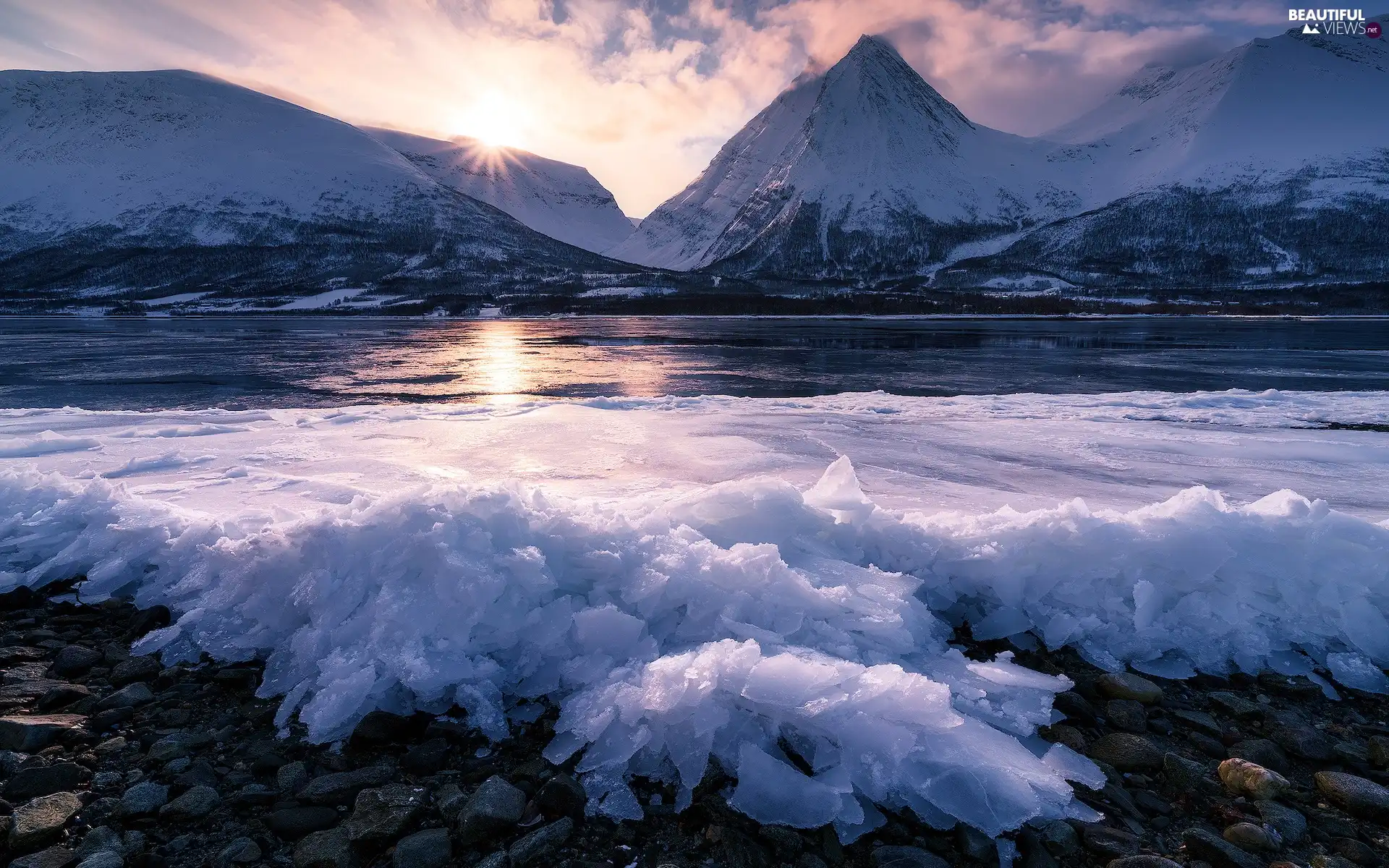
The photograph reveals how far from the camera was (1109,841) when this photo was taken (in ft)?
8.68

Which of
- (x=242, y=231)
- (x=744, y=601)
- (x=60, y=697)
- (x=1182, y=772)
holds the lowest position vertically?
(x=1182, y=772)

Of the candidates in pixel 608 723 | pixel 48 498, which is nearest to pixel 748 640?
pixel 608 723

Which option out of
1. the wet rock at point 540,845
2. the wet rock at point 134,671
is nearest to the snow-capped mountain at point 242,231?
the wet rock at point 134,671

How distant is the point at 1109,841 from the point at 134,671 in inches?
183

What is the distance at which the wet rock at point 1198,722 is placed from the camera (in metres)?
3.36

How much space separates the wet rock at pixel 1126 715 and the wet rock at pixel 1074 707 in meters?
0.08

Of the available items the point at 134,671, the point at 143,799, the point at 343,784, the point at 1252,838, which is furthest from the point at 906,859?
the point at 134,671

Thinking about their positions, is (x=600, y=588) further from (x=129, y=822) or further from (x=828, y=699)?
(x=129, y=822)

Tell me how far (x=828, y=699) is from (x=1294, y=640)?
3.11 meters

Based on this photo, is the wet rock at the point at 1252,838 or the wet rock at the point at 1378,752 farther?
the wet rock at the point at 1378,752

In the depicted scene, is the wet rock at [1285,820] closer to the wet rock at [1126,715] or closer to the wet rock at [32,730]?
the wet rock at [1126,715]

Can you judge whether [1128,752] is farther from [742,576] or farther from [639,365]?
[639,365]

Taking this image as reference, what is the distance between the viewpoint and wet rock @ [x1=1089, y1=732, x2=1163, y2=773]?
3.11 meters

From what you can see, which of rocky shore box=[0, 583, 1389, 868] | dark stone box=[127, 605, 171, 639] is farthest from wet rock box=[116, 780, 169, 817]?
dark stone box=[127, 605, 171, 639]
